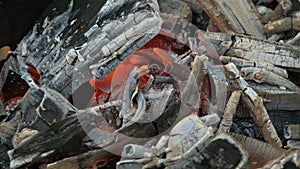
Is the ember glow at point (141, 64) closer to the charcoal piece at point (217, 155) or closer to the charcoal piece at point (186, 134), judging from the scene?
the charcoal piece at point (186, 134)

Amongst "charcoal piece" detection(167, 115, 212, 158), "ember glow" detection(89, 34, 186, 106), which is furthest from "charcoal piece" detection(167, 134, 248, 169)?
"ember glow" detection(89, 34, 186, 106)

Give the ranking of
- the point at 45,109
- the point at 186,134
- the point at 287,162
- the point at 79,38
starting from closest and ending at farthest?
1. the point at 287,162
2. the point at 186,134
3. the point at 45,109
4. the point at 79,38

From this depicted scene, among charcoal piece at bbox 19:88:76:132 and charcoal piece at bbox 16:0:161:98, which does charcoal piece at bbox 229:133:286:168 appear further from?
charcoal piece at bbox 19:88:76:132

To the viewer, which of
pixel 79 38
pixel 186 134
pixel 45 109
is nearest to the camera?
pixel 186 134

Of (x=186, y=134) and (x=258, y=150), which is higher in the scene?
(x=186, y=134)

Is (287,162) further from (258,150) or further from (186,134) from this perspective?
(186,134)

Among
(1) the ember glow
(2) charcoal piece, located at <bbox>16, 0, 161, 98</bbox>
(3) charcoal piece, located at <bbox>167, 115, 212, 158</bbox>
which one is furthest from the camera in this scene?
(1) the ember glow

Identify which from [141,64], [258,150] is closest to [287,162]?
[258,150]

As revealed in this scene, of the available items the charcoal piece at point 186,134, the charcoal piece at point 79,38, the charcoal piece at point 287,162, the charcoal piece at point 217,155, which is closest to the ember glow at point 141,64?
the charcoal piece at point 79,38

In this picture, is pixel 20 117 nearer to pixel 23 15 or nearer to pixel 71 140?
pixel 71 140

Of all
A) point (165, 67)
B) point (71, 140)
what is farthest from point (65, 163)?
point (165, 67)

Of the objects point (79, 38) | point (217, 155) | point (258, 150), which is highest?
point (79, 38)
